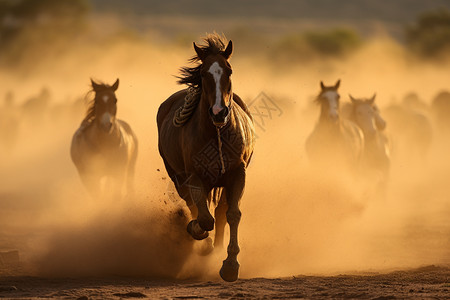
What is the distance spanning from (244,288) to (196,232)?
3.20ft

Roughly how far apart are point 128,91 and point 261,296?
897 inches

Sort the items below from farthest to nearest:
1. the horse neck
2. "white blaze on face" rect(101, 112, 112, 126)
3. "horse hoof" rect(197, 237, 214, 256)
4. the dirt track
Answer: the horse neck
"white blaze on face" rect(101, 112, 112, 126)
"horse hoof" rect(197, 237, 214, 256)
the dirt track

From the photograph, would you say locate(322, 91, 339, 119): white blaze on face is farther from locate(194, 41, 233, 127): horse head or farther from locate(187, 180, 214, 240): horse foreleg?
locate(194, 41, 233, 127): horse head

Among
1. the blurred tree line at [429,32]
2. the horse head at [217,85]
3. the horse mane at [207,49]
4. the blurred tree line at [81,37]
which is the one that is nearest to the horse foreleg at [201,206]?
the horse head at [217,85]

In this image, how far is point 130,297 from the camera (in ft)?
24.7

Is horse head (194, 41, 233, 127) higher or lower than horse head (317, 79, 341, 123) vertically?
lower

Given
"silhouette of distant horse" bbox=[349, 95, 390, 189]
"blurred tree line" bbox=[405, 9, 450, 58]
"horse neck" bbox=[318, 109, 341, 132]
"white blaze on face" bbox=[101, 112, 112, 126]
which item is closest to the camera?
"white blaze on face" bbox=[101, 112, 112, 126]

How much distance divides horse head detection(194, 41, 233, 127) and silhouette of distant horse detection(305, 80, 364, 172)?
780 cm

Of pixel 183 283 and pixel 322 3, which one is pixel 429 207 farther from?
pixel 322 3

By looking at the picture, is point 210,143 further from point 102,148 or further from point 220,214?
point 102,148

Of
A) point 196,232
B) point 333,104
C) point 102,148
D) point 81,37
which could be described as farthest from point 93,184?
point 81,37

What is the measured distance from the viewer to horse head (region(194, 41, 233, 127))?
25.0 ft

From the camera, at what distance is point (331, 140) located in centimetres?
1587

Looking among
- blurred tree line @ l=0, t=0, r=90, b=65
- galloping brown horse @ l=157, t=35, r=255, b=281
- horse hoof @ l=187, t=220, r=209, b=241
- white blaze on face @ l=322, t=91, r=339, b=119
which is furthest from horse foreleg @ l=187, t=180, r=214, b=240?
blurred tree line @ l=0, t=0, r=90, b=65
